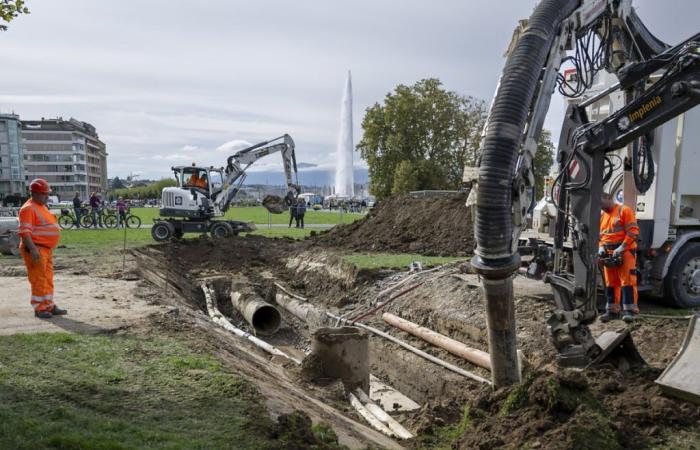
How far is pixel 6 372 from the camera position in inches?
200

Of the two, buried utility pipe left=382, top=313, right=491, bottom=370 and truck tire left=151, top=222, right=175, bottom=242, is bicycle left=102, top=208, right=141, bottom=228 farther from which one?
buried utility pipe left=382, top=313, right=491, bottom=370

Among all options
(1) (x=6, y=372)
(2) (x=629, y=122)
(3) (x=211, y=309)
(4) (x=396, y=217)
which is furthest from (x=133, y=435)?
(4) (x=396, y=217)

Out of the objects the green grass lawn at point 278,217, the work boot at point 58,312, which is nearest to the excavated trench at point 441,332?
the work boot at point 58,312

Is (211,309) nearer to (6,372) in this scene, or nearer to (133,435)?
(6,372)

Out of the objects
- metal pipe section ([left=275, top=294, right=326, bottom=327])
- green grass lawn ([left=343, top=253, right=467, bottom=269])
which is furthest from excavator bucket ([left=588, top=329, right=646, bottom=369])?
green grass lawn ([left=343, top=253, right=467, bottom=269])

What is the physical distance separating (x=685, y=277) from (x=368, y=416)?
5495mm

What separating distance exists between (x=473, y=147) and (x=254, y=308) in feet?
96.6

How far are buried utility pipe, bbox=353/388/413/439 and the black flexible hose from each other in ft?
7.70

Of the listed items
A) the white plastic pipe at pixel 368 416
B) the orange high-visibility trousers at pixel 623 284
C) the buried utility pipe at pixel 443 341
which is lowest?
the white plastic pipe at pixel 368 416

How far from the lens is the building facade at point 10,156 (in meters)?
79.4

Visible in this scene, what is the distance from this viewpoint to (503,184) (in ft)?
14.2

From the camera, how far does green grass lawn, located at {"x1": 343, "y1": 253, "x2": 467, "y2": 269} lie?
13.6 metres

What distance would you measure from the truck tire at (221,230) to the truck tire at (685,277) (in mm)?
15559

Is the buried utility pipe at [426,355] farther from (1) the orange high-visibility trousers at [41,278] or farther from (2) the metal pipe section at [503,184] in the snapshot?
(1) the orange high-visibility trousers at [41,278]
